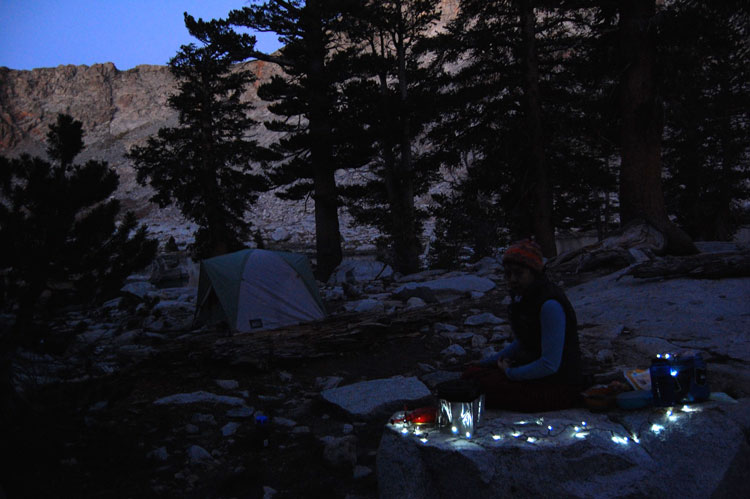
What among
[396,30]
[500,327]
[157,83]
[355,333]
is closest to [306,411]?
[355,333]

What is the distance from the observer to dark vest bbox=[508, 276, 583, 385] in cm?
278

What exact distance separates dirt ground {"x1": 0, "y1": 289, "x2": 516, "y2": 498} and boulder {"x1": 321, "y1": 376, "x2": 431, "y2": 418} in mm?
96

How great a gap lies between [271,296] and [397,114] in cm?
877

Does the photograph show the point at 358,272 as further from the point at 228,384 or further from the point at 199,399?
the point at 199,399

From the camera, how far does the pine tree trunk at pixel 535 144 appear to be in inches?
500

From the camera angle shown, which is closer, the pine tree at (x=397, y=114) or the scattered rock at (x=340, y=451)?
the scattered rock at (x=340, y=451)

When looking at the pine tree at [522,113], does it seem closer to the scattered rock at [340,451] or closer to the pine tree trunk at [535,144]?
Result: the pine tree trunk at [535,144]

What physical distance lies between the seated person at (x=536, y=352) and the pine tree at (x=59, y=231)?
3.37 metres

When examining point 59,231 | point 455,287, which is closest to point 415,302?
point 455,287

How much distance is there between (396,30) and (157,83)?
4089 inches

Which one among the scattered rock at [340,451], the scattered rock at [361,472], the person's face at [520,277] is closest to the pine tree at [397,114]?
the scattered rock at [340,451]

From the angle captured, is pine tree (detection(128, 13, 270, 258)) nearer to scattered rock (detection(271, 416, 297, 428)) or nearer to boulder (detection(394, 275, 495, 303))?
boulder (detection(394, 275, 495, 303))

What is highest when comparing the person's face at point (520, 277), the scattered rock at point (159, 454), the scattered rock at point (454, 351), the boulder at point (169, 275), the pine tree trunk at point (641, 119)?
the pine tree trunk at point (641, 119)

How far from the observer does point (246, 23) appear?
13734mm
